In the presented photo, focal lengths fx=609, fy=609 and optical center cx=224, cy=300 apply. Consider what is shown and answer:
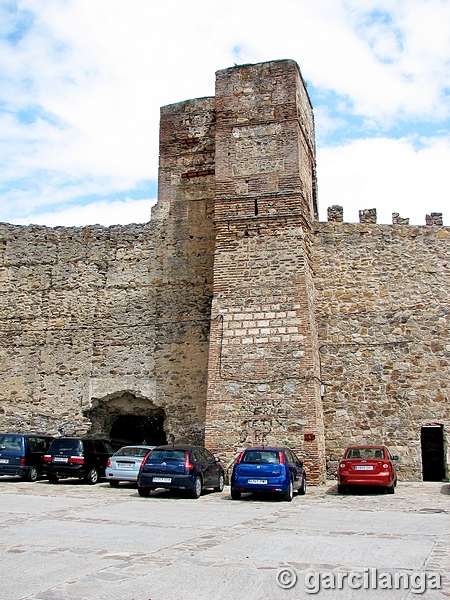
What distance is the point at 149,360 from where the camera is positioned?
62.7ft

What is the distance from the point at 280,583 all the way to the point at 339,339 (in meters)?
13.0

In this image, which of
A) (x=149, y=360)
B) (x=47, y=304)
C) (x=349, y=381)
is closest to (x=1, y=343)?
(x=47, y=304)

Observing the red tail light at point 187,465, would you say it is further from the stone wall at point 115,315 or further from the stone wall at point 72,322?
the stone wall at point 72,322

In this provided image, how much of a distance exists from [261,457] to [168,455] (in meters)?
2.00

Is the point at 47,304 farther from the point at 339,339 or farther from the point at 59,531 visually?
the point at 59,531

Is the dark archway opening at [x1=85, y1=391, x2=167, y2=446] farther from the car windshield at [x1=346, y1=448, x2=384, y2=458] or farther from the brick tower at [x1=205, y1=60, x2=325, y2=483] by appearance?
the car windshield at [x1=346, y1=448, x2=384, y2=458]

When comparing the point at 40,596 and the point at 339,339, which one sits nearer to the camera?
the point at 40,596

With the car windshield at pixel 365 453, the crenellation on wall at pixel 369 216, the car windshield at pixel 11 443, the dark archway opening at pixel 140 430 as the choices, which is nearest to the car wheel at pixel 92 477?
the car windshield at pixel 11 443

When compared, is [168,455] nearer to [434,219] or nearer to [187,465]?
[187,465]

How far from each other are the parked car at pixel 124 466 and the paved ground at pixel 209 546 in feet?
8.90

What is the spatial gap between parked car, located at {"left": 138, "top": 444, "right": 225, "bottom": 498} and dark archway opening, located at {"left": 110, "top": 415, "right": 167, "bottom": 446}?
7.63m

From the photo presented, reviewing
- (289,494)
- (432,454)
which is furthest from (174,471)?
(432,454)

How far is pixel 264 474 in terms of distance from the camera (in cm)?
1269

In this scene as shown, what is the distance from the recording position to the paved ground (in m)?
5.22
